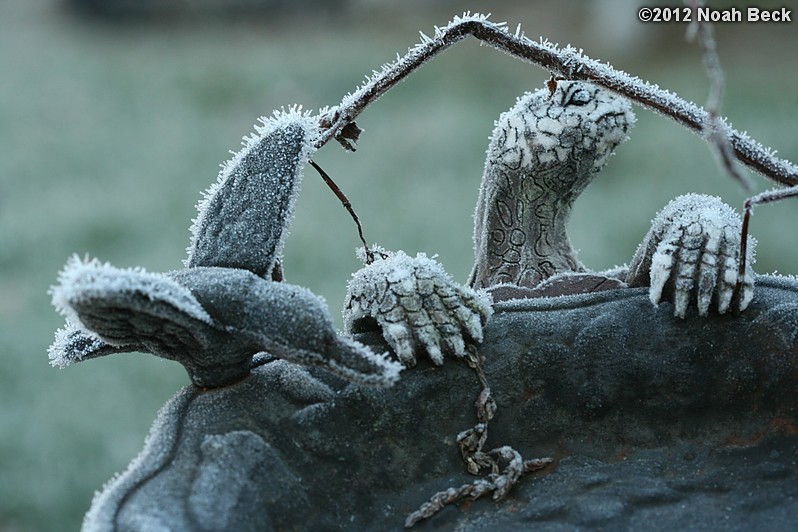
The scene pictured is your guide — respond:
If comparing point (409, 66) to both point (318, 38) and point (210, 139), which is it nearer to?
point (210, 139)

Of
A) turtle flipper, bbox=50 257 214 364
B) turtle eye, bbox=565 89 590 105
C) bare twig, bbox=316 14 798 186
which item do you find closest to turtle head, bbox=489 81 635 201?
turtle eye, bbox=565 89 590 105

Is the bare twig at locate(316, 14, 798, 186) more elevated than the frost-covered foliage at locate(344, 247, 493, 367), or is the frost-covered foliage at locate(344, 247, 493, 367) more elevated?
the bare twig at locate(316, 14, 798, 186)

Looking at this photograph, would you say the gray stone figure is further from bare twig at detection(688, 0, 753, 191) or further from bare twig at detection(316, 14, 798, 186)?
bare twig at detection(688, 0, 753, 191)

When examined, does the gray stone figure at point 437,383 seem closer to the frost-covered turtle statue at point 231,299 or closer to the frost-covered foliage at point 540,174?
the frost-covered turtle statue at point 231,299

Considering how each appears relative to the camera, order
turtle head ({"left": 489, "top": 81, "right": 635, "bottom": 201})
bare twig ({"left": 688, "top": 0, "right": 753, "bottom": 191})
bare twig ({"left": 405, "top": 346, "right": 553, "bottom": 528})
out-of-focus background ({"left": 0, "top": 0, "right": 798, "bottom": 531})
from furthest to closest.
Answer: out-of-focus background ({"left": 0, "top": 0, "right": 798, "bottom": 531}), turtle head ({"left": 489, "top": 81, "right": 635, "bottom": 201}), bare twig ({"left": 405, "top": 346, "right": 553, "bottom": 528}), bare twig ({"left": 688, "top": 0, "right": 753, "bottom": 191})

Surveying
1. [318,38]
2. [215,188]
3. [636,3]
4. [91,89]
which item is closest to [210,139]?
[91,89]

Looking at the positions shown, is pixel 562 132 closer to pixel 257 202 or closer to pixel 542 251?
pixel 542 251
